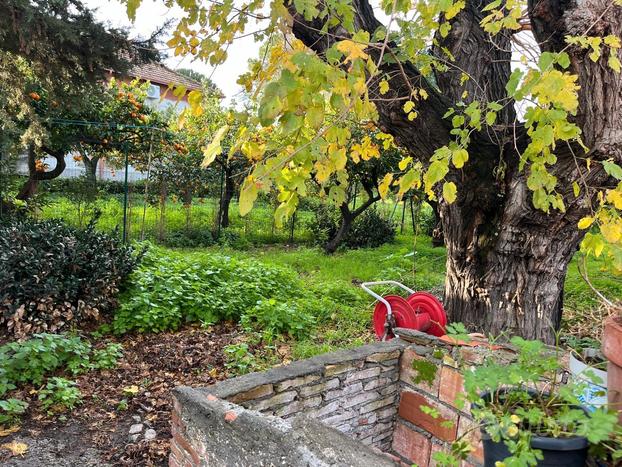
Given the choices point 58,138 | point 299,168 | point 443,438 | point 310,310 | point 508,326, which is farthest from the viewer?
point 58,138

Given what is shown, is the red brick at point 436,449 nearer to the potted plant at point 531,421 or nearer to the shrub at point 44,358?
the potted plant at point 531,421

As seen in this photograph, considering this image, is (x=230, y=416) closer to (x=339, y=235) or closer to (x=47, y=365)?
(x=47, y=365)

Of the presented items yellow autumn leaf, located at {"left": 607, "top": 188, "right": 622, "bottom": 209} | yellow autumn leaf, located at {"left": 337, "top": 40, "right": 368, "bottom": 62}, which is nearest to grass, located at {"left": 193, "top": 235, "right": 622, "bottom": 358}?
yellow autumn leaf, located at {"left": 607, "top": 188, "right": 622, "bottom": 209}

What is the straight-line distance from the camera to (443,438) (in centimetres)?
280

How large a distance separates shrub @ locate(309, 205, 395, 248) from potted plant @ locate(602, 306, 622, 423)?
9837 millimetres

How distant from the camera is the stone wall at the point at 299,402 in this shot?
2025 mm

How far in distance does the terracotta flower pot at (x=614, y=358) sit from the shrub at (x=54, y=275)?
4.43 m

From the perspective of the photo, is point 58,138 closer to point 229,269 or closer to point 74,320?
point 229,269

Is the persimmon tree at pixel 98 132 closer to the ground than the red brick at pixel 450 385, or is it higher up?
higher up

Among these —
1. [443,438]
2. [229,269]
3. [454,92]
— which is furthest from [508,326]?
[229,269]

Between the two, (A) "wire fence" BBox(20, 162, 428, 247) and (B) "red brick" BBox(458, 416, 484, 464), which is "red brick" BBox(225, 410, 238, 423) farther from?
(A) "wire fence" BBox(20, 162, 428, 247)

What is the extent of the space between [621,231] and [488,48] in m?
2.18

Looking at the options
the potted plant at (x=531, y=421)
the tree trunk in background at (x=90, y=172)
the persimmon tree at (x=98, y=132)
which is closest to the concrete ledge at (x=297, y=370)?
the potted plant at (x=531, y=421)

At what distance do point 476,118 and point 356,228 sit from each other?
363 inches
